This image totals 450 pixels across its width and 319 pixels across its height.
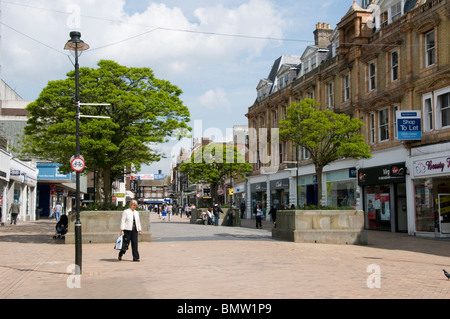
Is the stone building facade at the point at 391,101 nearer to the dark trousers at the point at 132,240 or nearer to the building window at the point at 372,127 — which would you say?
the building window at the point at 372,127

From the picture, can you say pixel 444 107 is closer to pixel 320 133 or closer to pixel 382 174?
pixel 382 174

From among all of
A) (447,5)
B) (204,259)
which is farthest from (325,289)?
(447,5)

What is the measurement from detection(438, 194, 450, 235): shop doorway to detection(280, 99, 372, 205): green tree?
Answer: 16.4ft

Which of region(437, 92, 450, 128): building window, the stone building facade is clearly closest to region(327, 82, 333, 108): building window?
the stone building facade

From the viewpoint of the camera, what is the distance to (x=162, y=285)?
961 cm

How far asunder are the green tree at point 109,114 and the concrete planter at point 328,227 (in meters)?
6.39

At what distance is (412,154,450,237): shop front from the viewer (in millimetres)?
23547

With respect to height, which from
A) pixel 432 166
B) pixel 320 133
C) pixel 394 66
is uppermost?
pixel 394 66

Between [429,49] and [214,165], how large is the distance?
2422cm

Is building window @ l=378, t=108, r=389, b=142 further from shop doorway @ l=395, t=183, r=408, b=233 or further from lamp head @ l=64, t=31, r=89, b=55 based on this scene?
lamp head @ l=64, t=31, r=89, b=55

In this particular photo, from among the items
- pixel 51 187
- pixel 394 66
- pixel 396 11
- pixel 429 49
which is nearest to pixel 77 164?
pixel 429 49

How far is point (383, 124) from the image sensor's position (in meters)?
29.4

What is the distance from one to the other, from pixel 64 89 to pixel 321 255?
11955 millimetres

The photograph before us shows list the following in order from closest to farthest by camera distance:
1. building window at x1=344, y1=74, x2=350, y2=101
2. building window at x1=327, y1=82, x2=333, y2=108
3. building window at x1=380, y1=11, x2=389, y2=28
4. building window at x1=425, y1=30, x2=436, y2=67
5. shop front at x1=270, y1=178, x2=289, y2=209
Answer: building window at x1=425, y1=30, x2=436, y2=67
building window at x1=380, y1=11, x2=389, y2=28
building window at x1=344, y1=74, x2=350, y2=101
building window at x1=327, y1=82, x2=333, y2=108
shop front at x1=270, y1=178, x2=289, y2=209
